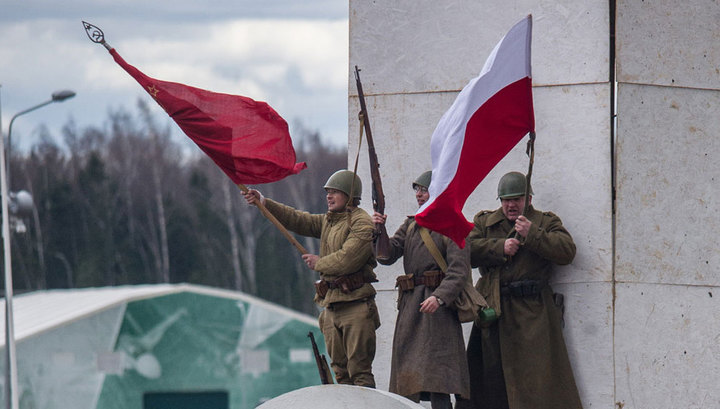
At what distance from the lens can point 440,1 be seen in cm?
1053

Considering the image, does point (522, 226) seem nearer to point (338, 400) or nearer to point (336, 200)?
point (336, 200)

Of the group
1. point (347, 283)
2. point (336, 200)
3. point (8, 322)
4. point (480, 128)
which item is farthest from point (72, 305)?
point (480, 128)

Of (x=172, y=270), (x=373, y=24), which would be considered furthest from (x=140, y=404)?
(x=172, y=270)

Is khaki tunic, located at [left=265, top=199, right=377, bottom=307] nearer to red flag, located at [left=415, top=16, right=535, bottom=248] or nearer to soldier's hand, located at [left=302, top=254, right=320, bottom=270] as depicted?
soldier's hand, located at [left=302, top=254, right=320, bottom=270]

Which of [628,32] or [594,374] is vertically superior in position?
[628,32]

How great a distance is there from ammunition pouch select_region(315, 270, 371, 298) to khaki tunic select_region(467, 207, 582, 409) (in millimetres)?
845

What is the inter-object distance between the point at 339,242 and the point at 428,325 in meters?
0.94

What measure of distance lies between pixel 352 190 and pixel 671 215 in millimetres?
2427

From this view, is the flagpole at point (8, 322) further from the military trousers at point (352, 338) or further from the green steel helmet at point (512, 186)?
the green steel helmet at point (512, 186)

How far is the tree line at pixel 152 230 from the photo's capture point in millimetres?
48500

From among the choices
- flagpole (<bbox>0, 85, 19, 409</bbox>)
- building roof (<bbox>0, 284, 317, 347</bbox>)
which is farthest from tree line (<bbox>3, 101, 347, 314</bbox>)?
flagpole (<bbox>0, 85, 19, 409</bbox>)

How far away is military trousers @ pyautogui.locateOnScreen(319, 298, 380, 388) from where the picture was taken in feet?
30.3

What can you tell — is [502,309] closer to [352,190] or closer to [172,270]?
[352,190]

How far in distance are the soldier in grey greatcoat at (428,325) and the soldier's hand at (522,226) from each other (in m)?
0.41
